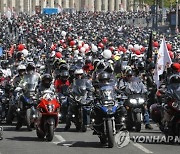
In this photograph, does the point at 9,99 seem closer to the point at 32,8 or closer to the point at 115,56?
the point at 115,56

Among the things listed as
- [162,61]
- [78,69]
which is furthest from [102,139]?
[162,61]

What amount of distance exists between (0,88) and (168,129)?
6962mm

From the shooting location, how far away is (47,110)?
58.6 ft

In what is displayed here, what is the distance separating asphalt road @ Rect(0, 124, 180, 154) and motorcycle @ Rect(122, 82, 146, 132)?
1.05ft

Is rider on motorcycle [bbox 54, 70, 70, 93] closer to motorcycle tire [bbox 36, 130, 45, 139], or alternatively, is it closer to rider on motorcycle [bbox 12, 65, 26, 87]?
rider on motorcycle [bbox 12, 65, 26, 87]

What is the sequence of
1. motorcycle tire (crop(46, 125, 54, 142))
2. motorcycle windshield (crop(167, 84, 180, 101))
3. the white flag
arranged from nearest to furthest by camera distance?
1. motorcycle windshield (crop(167, 84, 180, 101))
2. motorcycle tire (crop(46, 125, 54, 142))
3. the white flag

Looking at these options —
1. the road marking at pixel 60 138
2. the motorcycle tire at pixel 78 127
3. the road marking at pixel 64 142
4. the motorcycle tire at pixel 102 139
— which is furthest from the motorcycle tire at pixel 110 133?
the motorcycle tire at pixel 78 127

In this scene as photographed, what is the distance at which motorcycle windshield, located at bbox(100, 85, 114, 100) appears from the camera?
16.9 meters

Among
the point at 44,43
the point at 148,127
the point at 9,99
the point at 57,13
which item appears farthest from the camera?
the point at 57,13

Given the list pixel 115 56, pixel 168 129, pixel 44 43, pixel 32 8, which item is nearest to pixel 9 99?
pixel 168 129

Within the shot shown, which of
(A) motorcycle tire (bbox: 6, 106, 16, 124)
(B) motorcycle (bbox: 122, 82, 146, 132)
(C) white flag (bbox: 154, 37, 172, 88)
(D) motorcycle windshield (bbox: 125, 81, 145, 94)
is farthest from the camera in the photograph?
(C) white flag (bbox: 154, 37, 172, 88)

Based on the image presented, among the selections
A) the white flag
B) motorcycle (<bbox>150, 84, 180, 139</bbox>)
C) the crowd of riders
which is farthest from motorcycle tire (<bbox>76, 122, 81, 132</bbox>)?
the white flag

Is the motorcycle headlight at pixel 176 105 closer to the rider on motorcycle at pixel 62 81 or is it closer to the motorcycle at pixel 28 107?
the motorcycle at pixel 28 107

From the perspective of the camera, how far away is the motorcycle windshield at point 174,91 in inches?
675
